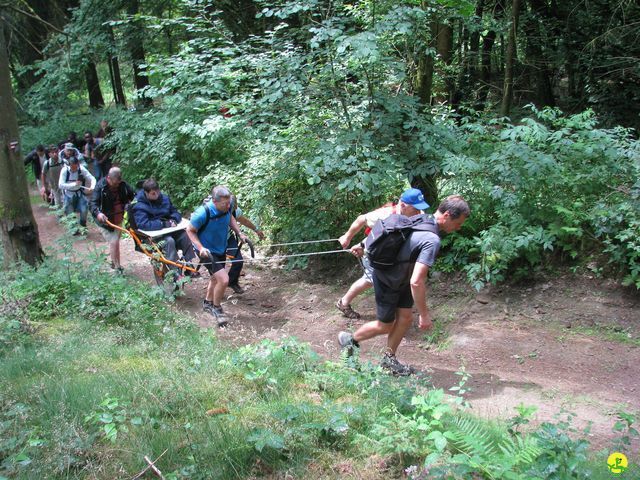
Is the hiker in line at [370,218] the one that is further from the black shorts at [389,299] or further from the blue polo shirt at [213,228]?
the blue polo shirt at [213,228]

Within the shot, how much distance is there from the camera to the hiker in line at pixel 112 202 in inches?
357

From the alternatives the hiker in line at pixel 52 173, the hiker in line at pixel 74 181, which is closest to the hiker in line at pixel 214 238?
the hiker in line at pixel 74 181

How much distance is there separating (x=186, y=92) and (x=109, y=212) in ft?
8.15

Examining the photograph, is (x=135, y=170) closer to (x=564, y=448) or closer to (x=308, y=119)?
(x=308, y=119)

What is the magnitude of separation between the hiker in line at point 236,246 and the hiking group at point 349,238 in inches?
0.6

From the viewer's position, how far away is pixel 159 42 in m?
18.3

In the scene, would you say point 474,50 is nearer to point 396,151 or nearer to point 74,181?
point 396,151

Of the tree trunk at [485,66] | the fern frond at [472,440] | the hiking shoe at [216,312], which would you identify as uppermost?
the tree trunk at [485,66]

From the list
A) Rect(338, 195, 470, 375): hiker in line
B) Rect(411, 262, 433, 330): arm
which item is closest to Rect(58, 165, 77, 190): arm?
Rect(338, 195, 470, 375): hiker in line

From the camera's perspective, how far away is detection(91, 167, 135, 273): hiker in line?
357 inches

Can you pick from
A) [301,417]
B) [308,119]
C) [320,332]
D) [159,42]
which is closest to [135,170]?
[159,42]

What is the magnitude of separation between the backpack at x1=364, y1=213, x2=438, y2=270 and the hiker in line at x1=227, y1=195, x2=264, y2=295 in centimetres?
332

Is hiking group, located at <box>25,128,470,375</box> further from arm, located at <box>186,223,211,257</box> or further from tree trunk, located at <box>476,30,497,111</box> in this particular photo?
tree trunk, located at <box>476,30,497,111</box>

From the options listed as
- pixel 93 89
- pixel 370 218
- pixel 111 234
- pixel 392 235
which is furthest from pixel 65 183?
pixel 93 89
